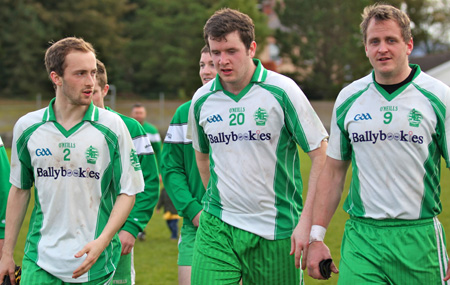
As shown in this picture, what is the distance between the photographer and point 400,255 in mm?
4238

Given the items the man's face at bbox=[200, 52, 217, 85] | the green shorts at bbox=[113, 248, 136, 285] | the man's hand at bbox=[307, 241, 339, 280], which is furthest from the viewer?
the man's face at bbox=[200, 52, 217, 85]

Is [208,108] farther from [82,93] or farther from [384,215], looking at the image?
[384,215]

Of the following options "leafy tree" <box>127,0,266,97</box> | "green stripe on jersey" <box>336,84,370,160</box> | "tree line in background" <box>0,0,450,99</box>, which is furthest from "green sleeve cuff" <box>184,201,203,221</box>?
"leafy tree" <box>127,0,266,97</box>

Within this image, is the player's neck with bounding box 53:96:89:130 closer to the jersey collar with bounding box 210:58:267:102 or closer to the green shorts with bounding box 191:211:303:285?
the jersey collar with bounding box 210:58:267:102

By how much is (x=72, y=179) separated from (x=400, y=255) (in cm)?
211

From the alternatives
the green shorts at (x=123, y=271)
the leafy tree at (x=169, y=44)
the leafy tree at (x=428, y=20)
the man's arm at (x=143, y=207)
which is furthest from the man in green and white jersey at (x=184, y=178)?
the leafy tree at (x=428, y=20)

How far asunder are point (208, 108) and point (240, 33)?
59cm

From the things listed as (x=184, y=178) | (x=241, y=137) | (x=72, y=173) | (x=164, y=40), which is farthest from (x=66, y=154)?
(x=164, y=40)

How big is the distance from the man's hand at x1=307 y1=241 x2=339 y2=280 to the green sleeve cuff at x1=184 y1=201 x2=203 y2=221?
169cm

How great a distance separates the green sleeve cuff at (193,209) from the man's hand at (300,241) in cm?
158

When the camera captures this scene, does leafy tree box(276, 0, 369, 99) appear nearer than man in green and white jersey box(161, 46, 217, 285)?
No

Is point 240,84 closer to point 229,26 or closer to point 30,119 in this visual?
point 229,26

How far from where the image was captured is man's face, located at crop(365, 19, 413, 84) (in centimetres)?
431

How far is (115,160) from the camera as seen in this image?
4.71 meters
